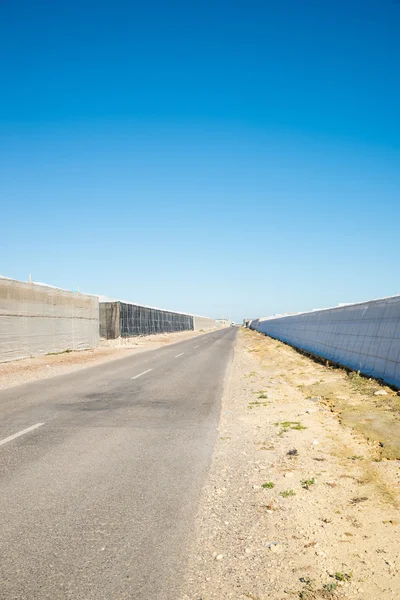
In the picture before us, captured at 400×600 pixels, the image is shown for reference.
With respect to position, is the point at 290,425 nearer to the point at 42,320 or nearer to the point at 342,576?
the point at 342,576

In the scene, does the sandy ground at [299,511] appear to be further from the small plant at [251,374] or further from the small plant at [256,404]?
the small plant at [251,374]

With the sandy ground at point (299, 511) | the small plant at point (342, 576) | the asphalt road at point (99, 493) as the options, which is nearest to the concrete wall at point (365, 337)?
the sandy ground at point (299, 511)

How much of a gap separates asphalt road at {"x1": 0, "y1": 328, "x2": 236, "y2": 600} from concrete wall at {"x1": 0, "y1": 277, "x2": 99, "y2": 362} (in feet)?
40.8

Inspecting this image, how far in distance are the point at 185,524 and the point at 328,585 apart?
139 centimetres

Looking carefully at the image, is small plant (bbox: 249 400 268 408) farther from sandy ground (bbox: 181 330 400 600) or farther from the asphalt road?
sandy ground (bbox: 181 330 400 600)

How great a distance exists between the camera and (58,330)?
2711 centimetres

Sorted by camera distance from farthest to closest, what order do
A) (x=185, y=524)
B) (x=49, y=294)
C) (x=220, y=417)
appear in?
(x=49, y=294), (x=220, y=417), (x=185, y=524)

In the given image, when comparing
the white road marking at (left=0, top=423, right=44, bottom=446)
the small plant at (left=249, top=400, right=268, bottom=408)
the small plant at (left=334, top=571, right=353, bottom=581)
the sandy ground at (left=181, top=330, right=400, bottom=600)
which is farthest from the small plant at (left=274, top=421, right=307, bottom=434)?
the white road marking at (left=0, top=423, right=44, bottom=446)

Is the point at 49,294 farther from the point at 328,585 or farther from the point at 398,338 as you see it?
the point at 328,585

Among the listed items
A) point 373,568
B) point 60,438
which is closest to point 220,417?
point 60,438

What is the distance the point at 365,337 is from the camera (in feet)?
45.7

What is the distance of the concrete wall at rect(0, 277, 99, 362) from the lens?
2103cm

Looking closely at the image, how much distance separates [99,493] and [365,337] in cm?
1139

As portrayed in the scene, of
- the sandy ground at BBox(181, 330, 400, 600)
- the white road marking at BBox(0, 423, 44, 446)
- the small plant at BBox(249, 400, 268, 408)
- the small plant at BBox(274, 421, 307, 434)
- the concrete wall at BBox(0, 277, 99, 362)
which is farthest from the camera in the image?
the concrete wall at BBox(0, 277, 99, 362)
